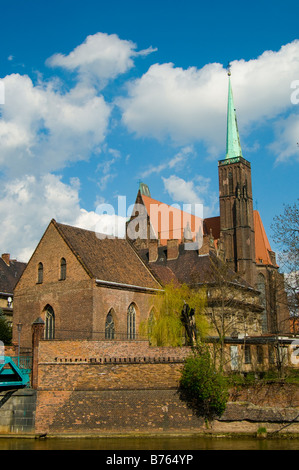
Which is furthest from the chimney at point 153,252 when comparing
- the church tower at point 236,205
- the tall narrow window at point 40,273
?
the church tower at point 236,205

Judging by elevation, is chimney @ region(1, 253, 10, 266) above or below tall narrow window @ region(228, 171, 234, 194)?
below

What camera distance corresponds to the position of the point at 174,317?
3703 cm

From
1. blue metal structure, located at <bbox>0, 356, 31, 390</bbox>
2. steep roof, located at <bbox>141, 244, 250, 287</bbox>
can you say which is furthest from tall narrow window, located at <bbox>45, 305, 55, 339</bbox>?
steep roof, located at <bbox>141, 244, 250, 287</bbox>

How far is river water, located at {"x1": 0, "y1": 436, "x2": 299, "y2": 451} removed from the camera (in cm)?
2314

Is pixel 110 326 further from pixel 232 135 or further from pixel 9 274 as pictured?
pixel 232 135

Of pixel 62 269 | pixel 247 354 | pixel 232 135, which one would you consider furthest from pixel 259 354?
pixel 232 135

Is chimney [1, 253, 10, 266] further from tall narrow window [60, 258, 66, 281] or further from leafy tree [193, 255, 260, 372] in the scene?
leafy tree [193, 255, 260, 372]

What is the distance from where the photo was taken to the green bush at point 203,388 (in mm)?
26688

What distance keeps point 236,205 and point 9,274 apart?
107 feet

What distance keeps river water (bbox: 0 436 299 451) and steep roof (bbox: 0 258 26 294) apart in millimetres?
26010

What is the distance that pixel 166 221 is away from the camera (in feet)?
232

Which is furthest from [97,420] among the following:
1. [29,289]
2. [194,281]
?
[194,281]

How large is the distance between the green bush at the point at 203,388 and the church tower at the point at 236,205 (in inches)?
1576
